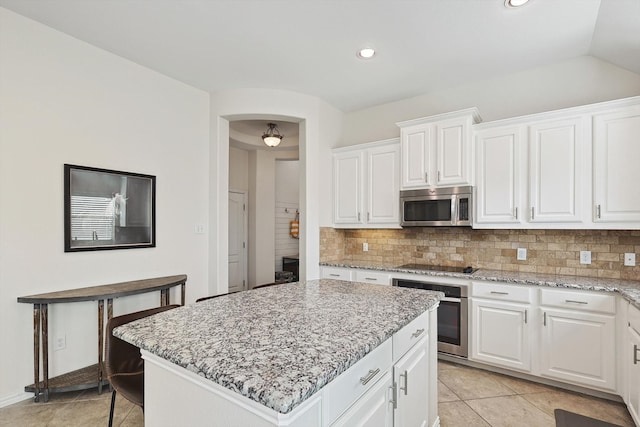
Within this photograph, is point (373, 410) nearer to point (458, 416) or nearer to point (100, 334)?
point (458, 416)

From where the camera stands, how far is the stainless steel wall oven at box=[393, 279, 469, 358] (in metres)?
3.00

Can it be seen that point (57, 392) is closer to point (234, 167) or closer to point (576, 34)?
point (234, 167)

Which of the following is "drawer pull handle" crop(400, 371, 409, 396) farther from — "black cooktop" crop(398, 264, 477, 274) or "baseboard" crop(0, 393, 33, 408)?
"baseboard" crop(0, 393, 33, 408)

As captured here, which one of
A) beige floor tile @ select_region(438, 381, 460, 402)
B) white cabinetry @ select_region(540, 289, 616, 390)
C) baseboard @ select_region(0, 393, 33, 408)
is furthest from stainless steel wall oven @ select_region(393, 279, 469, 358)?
baseboard @ select_region(0, 393, 33, 408)

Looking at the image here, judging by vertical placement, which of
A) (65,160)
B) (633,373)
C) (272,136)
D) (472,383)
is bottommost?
(472,383)

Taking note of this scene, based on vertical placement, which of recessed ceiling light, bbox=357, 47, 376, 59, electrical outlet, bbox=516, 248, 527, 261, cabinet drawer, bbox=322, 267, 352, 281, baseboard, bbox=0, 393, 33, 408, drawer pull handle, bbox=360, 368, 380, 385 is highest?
recessed ceiling light, bbox=357, 47, 376, 59

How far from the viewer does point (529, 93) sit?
10.7ft

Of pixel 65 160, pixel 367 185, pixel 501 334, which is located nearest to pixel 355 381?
pixel 501 334

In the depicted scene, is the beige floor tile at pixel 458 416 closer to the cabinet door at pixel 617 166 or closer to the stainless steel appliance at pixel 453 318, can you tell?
the stainless steel appliance at pixel 453 318

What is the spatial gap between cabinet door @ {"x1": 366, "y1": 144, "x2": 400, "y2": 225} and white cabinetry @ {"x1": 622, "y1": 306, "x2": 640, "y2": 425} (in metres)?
2.07

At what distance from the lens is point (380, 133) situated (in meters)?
4.27

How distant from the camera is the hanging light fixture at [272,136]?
490 cm

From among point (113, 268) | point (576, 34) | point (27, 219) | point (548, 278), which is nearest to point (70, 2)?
point (27, 219)

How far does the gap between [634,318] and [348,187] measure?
9.27 ft
